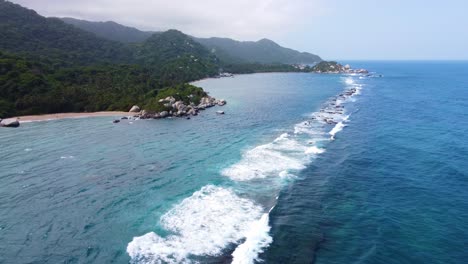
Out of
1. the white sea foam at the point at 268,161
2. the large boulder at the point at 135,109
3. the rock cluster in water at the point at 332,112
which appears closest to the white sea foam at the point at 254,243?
the white sea foam at the point at 268,161

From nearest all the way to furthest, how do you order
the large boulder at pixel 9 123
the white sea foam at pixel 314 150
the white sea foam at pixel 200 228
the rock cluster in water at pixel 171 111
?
the white sea foam at pixel 200 228, the white sea foam at pixel 314 150, the large boulder at pixel 9 123, the rock cluster in water at pixel 171 111

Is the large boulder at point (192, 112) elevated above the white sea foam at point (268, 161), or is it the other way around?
the large boulder at point (192, 112)

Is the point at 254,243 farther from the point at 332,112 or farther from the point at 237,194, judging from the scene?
the point at 332,112

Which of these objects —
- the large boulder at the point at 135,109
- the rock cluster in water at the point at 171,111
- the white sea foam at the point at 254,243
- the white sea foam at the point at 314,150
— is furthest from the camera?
the large boulder at the point at 135,109

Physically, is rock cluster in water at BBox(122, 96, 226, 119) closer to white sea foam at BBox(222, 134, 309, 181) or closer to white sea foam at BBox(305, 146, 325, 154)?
white sea foam at BBox(222, 134, 309, 181)

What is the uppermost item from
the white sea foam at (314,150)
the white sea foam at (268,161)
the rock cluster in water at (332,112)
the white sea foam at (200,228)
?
the rock cluster in water at (332,112)

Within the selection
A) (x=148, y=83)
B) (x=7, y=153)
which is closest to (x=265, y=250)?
(x=7, y=153)

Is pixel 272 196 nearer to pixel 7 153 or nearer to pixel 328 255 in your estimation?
pixel 328 255

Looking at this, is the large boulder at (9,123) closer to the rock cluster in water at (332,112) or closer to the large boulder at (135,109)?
the large boulder at (135,109)

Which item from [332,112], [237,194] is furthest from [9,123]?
[332,112]
